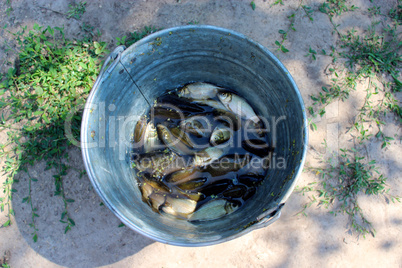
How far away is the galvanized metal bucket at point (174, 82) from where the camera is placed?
1.94m

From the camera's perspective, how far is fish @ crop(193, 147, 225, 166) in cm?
274

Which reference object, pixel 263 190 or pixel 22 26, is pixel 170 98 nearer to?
pixel 263 190

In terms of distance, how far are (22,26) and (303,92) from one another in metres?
3.51

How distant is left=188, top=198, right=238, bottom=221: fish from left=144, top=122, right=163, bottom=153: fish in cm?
81

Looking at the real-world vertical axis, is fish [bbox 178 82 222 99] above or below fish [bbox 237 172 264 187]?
above

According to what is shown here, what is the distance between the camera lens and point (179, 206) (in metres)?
2.58

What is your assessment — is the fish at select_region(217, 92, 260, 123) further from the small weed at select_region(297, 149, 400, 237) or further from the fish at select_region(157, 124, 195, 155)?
the small weed at select_region(297, 149, 400, 237)

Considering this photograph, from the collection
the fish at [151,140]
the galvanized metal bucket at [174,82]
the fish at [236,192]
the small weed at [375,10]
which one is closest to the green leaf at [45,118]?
the galvanized metal bucket at [174,82]

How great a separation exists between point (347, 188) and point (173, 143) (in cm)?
212

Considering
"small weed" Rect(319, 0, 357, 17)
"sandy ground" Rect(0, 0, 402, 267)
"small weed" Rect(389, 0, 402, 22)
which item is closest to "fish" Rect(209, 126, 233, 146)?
"sandy ground" Rect(0, 0, 402, 267)

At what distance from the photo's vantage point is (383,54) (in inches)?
130

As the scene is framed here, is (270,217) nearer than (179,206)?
Yes

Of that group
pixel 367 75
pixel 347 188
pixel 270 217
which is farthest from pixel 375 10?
pixel 270 217

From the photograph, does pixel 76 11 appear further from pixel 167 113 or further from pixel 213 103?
pixel 213 103
